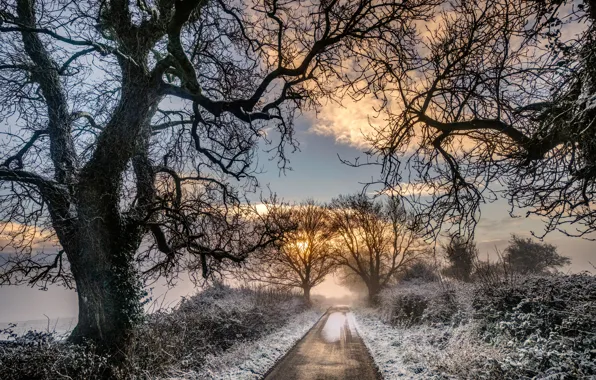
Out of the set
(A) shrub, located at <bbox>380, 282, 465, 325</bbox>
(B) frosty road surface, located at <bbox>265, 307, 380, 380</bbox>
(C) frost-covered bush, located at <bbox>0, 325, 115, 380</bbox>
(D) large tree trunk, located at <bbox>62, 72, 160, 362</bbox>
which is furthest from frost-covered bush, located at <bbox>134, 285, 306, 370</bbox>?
(A) shrub, located at <bbox>380, 282, 465, 325</bbox>

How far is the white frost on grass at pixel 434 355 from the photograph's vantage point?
7520 mm

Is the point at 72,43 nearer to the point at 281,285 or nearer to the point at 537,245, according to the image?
the point at 281,285

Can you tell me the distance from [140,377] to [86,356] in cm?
154

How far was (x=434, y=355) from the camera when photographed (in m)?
9.02

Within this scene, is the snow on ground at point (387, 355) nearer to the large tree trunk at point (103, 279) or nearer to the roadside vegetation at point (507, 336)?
the roadside vegetation at point (507, 336)

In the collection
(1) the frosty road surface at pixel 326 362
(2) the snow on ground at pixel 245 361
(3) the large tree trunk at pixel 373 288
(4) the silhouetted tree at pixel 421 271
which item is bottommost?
(1) the frosty road surface at pixel 326 362

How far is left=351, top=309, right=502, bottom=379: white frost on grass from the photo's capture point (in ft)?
24.7

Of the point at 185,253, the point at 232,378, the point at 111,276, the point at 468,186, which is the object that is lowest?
the point at 232,378

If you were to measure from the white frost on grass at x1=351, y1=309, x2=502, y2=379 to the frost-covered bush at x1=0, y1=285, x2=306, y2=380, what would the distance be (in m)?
5.62

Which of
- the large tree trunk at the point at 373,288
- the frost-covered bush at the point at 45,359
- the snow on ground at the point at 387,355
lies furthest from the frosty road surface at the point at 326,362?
the large tree trunk at the point at 373,288

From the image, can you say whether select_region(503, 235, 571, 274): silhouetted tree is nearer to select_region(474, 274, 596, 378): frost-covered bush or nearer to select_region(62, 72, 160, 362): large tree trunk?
select_region(474, 274, 596, 378): frost-covered bush

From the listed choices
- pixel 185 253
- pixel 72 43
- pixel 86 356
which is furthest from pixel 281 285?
pixel 72 43

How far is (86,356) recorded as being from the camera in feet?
20.8

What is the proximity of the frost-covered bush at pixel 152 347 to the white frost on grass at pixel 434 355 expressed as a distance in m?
5.62
